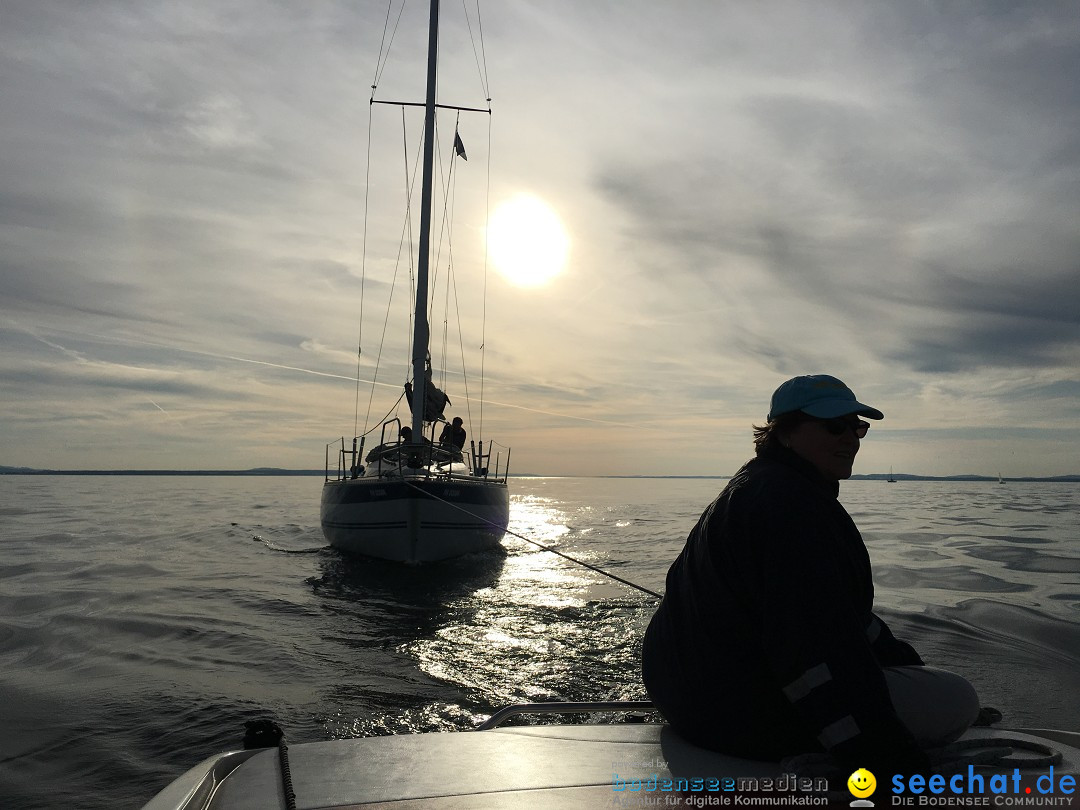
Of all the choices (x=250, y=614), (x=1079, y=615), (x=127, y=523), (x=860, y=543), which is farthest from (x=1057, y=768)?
(x=127, y=523)

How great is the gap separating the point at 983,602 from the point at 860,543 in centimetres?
884

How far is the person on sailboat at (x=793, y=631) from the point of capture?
79.3 inches

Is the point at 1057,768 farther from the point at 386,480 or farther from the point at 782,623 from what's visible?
the point at 386,480

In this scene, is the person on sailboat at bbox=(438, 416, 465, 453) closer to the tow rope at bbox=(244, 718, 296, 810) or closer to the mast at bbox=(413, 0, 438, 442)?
the mast at bbox=(413, 0, 438, 442)

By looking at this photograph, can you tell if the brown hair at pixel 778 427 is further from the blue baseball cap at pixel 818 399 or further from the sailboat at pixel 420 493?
the sailboat at pixel 420 493

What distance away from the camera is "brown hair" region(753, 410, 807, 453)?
2.45 m

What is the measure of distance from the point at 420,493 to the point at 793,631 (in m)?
11.4

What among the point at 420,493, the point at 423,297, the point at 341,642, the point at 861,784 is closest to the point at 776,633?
the point at 861,784

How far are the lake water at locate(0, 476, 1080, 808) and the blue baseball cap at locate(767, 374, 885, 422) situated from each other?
3633 mm

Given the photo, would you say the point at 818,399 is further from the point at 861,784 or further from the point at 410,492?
the point at 410,492

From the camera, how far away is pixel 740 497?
2213mm

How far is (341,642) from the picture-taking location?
752 cm

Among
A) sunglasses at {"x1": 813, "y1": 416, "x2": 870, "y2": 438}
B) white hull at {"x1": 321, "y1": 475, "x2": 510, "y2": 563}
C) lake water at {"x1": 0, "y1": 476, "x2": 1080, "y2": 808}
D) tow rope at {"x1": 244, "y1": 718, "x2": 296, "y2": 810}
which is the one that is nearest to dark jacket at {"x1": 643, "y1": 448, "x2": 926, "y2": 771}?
sunglasses at {"x1": 813, "y1": 416, "x2": 870, "y2": 438}

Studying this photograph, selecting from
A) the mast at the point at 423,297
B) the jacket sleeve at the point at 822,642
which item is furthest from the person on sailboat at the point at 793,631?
the mast at the point at 423,297
